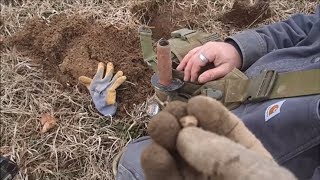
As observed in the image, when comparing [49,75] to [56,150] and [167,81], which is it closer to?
[56,150]

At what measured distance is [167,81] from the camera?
1.67 m

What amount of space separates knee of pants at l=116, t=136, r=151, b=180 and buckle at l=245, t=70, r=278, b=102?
46 centimetres

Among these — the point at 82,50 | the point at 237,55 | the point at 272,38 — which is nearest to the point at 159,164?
the point at 237,55

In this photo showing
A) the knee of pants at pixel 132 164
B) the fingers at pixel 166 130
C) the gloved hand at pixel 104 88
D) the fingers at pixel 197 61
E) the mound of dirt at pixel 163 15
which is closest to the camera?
the fingers at pixel 166 130

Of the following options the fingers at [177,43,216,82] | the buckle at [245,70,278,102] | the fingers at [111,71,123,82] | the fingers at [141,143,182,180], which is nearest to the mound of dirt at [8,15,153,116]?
the fingers at [111,71,123,82]

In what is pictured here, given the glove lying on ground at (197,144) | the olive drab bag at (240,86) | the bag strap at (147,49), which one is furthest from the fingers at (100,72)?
the glove lying on ground at (197,144)

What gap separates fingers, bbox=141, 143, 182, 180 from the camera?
96 centimetres

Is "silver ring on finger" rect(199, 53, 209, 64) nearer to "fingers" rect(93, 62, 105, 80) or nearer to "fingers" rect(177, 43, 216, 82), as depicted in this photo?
"fingers" rect(177, 43, 216, 82)

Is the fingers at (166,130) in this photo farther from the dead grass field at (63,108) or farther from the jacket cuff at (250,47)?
the dead grass field at (63,108)

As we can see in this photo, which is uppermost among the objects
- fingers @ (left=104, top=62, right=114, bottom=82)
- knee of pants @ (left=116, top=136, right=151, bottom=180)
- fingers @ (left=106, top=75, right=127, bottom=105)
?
fingers @ (left=104, top=62, right=114, bottom=82)

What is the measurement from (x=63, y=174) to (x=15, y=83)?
23.6 inches

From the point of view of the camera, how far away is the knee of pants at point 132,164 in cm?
164

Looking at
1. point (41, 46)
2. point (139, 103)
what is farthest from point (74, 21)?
point (139, 103)

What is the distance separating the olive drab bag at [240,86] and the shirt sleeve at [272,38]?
14 cm
